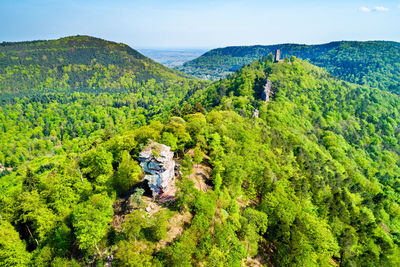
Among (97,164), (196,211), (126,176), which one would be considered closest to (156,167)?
(126,176)

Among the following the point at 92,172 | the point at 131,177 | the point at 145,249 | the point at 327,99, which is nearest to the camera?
the point at 145,249

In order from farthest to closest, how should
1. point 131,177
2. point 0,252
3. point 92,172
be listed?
point 92,172
point 131,177
point 0,252

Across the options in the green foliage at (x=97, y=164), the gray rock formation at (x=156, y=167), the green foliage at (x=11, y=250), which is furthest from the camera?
the green foliage at (x=97, y=164)

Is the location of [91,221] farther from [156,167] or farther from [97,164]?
[97,164]

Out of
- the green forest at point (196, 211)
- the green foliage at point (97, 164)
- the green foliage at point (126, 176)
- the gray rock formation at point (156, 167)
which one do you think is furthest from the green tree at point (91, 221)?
the green foliage at point (97, 164)

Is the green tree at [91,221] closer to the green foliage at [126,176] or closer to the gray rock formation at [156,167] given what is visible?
the green foliage at [126,176]

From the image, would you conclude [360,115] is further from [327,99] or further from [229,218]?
[229,218]

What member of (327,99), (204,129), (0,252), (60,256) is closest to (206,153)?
(204,129)

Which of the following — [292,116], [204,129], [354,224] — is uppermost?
[204,129]

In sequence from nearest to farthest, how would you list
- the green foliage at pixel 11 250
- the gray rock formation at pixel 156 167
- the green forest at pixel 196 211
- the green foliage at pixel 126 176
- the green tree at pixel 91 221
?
the green foliage at pixel 11 250 → the green tree at pixel 91 221 → the green forest at pixel 196 211 → the gray rock formation at pixel 156 167 → the green foliage at pixel 126 176
